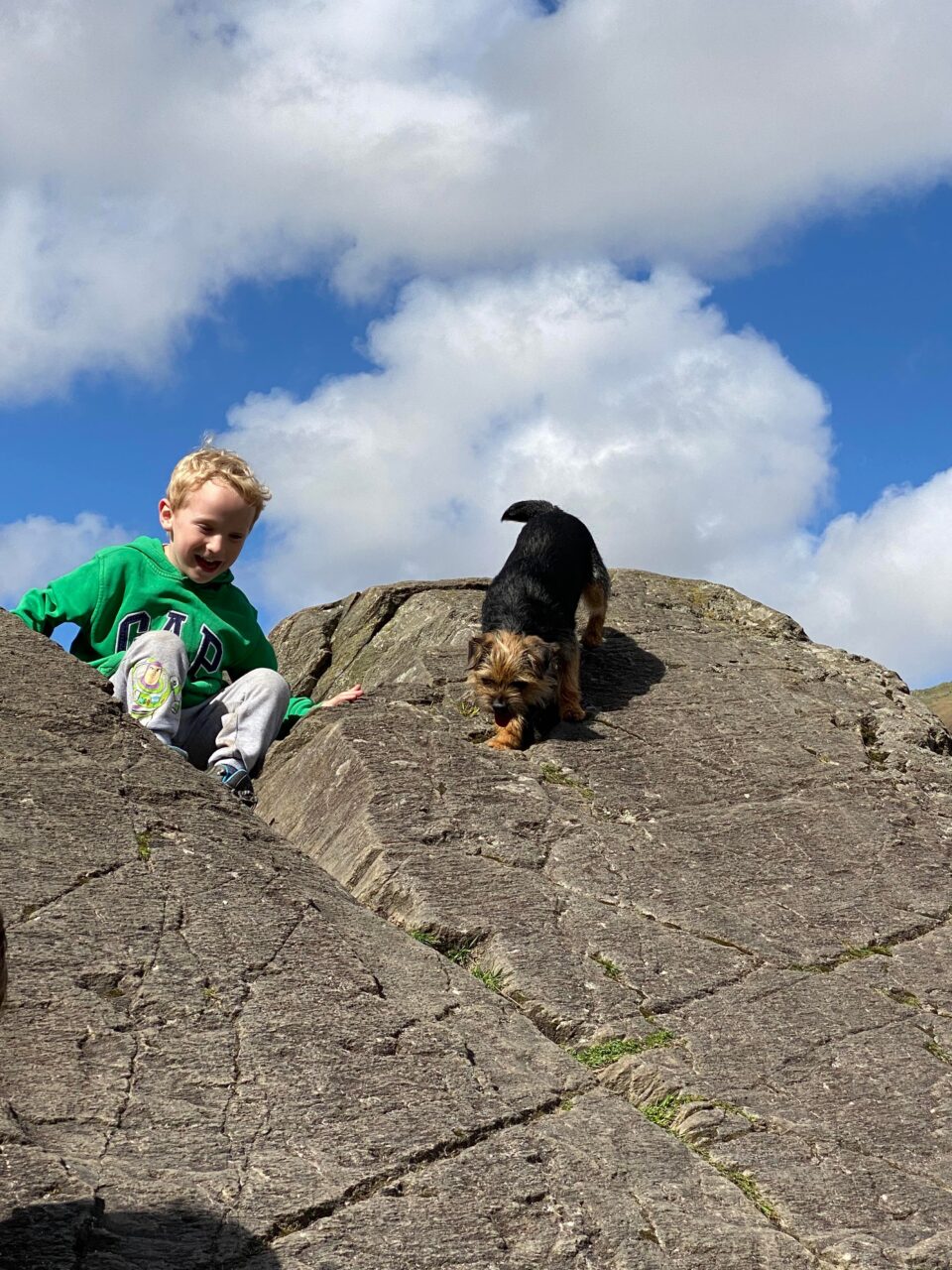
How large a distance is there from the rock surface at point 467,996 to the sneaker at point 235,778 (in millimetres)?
345

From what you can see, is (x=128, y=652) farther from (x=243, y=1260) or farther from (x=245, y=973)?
(x=243, y=1260)

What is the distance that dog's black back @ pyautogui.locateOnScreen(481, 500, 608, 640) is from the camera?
6.96 m

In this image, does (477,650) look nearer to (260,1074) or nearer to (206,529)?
(206,529)

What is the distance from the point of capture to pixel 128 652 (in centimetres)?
502

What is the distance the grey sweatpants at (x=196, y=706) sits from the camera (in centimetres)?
496

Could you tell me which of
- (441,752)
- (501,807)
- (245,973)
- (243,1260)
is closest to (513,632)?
(441,752)

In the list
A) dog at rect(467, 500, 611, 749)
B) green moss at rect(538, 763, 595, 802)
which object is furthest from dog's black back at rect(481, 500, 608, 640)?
green moss at rect(538, 763, 595, 802)

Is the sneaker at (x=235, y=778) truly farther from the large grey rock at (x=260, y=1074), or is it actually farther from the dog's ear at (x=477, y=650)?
the dog's ear at (x=477, y=650)

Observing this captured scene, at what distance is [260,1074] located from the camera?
3242mm

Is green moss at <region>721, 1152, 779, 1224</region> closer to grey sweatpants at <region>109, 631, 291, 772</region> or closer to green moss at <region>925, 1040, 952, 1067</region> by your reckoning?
green moss at <region>925, 1040, 952, 1067</region>

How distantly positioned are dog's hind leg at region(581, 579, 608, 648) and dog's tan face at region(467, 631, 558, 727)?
2.94ft

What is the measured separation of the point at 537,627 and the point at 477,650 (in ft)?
1.50

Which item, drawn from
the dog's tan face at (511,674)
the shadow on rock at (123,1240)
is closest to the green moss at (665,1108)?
the shadow on rock at (123,1240)

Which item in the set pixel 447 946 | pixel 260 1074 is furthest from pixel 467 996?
pixel 260 1074
